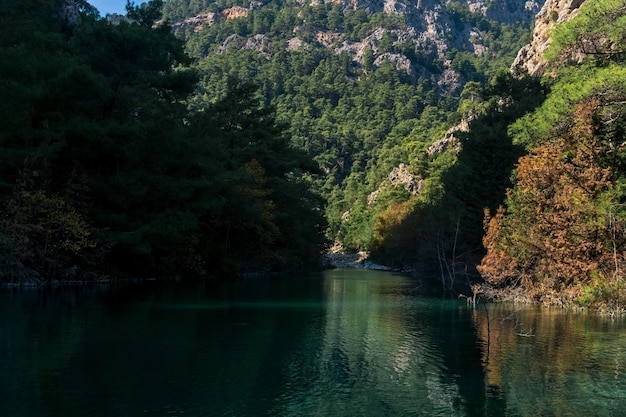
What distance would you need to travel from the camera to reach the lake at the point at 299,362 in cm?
1153

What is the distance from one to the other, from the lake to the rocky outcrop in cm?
6874

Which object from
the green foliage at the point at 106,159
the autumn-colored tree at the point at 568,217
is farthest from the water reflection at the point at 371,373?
the green foliage at the point at 106,159

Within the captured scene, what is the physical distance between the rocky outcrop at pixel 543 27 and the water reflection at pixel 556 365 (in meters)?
67.5

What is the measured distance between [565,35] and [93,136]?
2412cm

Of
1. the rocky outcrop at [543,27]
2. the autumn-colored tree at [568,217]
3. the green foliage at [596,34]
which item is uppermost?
the rocky outcrop at [543,27]

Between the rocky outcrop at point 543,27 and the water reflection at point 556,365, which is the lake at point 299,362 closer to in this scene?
the water reflection at point 556,365

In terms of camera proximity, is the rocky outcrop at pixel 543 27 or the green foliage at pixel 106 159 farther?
the rocky outcrop at pixel 543 27

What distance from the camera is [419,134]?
156 metres

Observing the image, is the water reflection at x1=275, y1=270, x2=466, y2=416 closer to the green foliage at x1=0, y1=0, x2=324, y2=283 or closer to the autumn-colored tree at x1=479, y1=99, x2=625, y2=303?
the autumn-colored tree at x1=479, y1=99, x2=625, y2=303

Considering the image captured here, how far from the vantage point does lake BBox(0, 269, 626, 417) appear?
37.8ft

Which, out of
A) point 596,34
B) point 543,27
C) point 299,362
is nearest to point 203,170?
point 596,34

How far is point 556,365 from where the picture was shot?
1509 centimetres

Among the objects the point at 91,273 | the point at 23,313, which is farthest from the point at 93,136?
the point at 23,313

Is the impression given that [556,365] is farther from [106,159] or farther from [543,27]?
[543,27]
